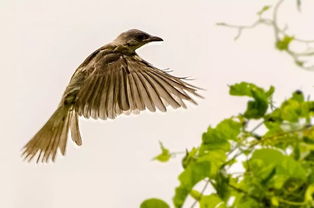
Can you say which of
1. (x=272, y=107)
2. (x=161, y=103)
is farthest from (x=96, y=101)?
(x=272, y=107)

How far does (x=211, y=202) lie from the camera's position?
1.97 metres

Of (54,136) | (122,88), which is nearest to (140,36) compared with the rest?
(122,88)

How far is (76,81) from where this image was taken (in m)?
8.32

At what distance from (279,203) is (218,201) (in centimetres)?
18

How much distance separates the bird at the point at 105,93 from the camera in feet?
26.2

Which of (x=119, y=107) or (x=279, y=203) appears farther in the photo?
(x=119, y=107)

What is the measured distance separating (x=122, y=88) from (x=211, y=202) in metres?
6.42

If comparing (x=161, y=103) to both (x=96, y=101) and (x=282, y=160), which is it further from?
(x=282, y=160)

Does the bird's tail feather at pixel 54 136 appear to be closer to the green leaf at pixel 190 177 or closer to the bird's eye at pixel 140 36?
the bird's eye at pixel 140 36

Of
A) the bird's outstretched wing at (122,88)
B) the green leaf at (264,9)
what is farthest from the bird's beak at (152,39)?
the green leaf at (264,9)

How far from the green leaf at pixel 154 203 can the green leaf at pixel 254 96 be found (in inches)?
12.0

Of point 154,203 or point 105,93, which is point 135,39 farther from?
point 154,203

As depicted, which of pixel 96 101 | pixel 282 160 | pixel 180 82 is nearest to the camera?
pixel 282 160

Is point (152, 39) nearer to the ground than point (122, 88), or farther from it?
farther from it
